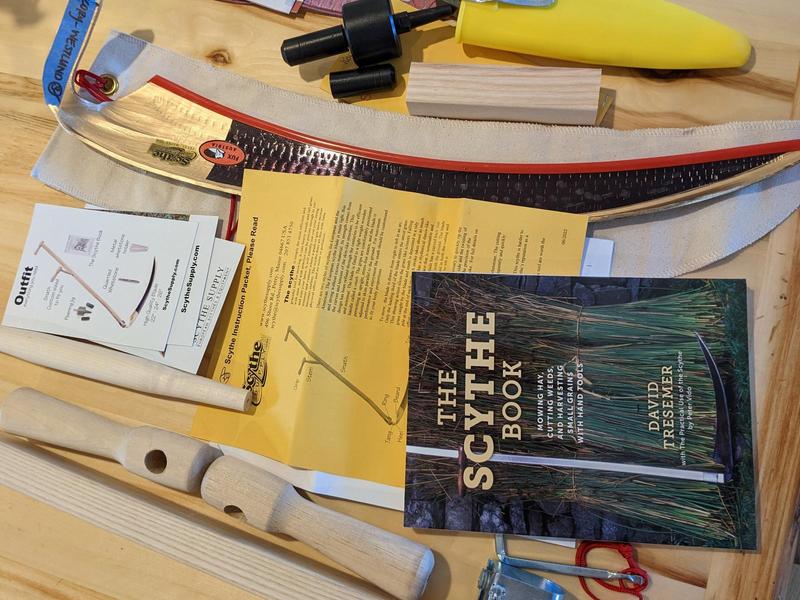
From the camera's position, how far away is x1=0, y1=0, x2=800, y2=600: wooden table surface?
0.54 metres

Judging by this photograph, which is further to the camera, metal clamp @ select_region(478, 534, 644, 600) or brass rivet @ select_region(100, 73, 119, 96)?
brass rivet @ select_region(100, 73, 119, 96)

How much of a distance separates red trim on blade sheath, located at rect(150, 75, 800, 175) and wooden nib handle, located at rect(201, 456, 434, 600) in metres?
0.32

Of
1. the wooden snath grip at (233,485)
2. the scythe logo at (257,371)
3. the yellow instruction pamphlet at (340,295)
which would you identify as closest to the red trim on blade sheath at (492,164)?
the yellow instruction pamphlet at (340,295)

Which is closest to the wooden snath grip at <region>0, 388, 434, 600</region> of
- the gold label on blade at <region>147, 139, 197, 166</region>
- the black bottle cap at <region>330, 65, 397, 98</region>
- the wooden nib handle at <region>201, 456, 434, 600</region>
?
the wooden nib handle at <region>201, 456, 434, 600</region>

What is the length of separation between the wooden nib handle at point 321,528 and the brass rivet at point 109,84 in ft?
1.35

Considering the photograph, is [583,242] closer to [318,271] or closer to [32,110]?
[318,271]

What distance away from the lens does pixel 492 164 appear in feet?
2.00

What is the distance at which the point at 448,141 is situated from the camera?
631 mm

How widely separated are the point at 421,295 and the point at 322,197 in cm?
15

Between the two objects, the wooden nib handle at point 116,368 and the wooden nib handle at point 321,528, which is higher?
the wooden nib handle at point 116,368

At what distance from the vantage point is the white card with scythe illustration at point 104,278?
2.05ft

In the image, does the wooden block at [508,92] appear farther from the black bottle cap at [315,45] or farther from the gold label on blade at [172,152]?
the gold label on blade at [172,152]

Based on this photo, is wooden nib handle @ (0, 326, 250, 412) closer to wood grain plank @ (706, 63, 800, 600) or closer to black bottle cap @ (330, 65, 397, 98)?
black bottle cap @ (330, 65, 397, 98)

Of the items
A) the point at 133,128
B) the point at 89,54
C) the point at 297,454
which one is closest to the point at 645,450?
the point at 297,454
